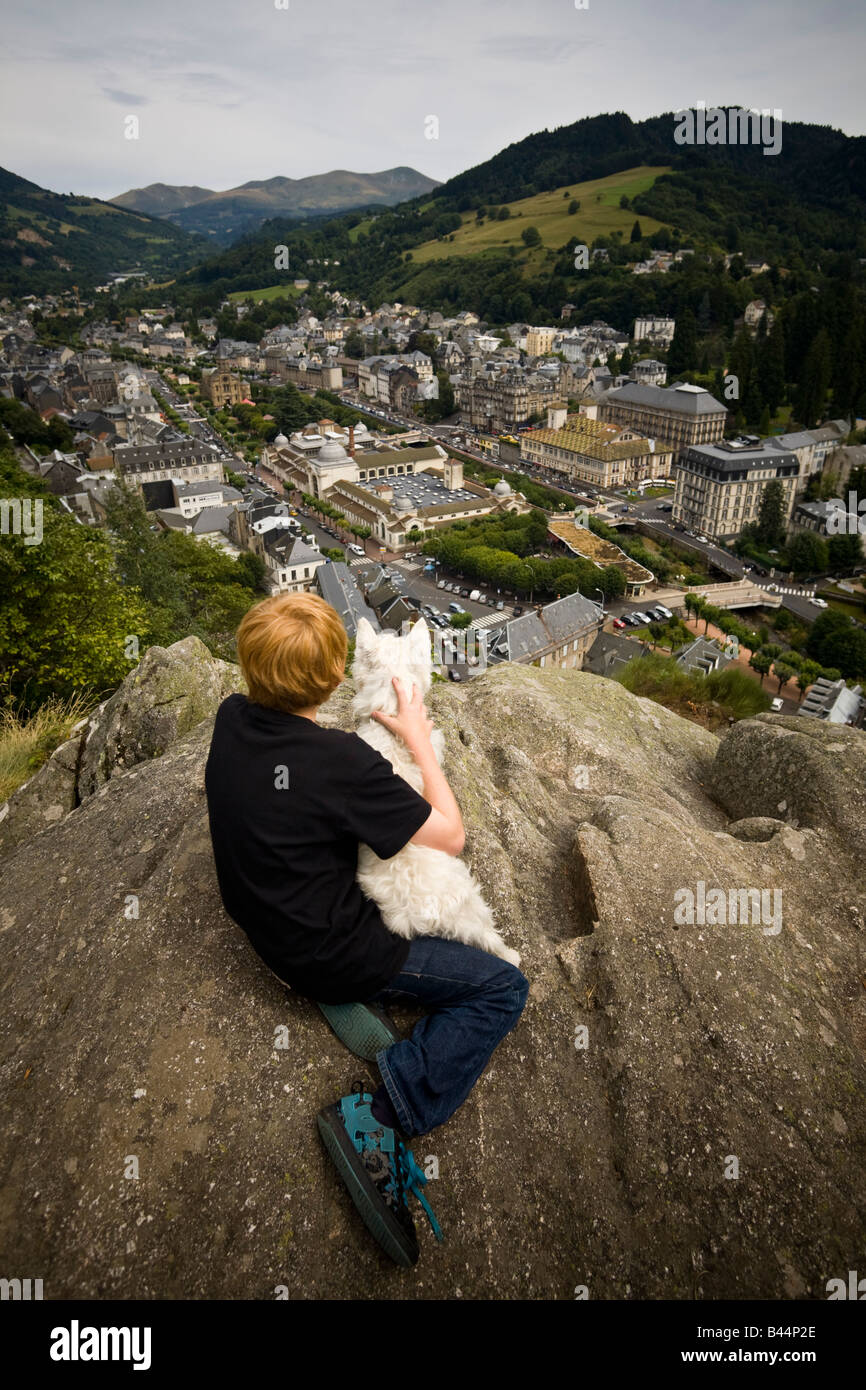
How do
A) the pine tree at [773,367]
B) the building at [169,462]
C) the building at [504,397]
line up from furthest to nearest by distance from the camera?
the building at [504,397]
the pine tree at [773,367]
the building at [169,462]

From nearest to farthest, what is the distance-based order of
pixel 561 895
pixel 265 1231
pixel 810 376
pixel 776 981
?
1. pixel 265 1231
2. pixel 776 981
3. pixel 561 895
4. pixel 810 376

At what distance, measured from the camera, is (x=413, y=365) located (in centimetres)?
12531

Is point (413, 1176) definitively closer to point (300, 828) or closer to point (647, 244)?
point (300, 828)

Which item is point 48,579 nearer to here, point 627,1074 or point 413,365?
point 627,1074

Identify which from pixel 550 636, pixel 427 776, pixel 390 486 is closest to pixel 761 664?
pixel 550 636

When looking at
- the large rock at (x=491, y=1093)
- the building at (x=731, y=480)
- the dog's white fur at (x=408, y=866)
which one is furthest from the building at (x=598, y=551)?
the dog's white fur at (x=408, y=866)

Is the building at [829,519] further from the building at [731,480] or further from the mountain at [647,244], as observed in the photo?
the mountain at [647,244]

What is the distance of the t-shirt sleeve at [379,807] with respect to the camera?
374cm

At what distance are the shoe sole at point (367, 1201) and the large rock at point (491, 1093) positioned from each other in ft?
0.74

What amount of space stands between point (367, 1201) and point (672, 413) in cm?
9959

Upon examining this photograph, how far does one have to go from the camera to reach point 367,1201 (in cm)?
377

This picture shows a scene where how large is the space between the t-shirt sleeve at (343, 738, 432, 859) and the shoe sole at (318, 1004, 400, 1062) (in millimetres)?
1168
